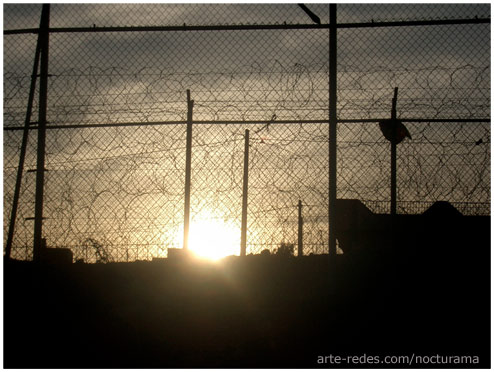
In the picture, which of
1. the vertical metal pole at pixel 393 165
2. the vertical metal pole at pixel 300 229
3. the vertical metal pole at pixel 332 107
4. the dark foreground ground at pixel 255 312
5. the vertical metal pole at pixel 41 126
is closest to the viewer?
the dark foreground ground at pixel 255 312

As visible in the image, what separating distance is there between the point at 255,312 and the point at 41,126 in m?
2.74

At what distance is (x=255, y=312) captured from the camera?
250 inches

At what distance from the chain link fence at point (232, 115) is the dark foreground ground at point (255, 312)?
50cm

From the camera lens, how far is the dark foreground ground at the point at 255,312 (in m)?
5.68

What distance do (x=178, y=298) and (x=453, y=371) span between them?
8.30ft

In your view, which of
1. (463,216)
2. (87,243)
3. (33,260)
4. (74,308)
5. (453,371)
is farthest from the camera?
(463,216)

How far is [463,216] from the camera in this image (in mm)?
8109

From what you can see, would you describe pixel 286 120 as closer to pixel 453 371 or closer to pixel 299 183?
pixel 299 183

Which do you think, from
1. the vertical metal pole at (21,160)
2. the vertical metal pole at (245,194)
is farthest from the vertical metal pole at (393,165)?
the vertical metal pole at (21,160)

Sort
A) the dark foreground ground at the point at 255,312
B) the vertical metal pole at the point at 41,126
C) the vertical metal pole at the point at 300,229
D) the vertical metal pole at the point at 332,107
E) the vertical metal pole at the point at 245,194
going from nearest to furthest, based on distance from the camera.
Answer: the dark foreground ground at the point at 255,312, the vertical metal pole at the point at 332,107, the vertical metal pole at the point at 41,126, the vertical metal pole at the point at 245,194, the vertical metal pole at the point at 300,229

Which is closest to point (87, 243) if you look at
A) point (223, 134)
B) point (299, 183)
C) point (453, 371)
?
point (223, 134)

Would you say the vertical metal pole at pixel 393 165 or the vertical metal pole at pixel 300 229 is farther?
the vertical metal pole at pixel 300 229

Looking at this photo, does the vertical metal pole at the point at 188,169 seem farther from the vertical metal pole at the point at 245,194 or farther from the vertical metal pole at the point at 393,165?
the vertical metal pole at the point at 393,165

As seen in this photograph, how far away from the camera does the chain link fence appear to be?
6.91m
